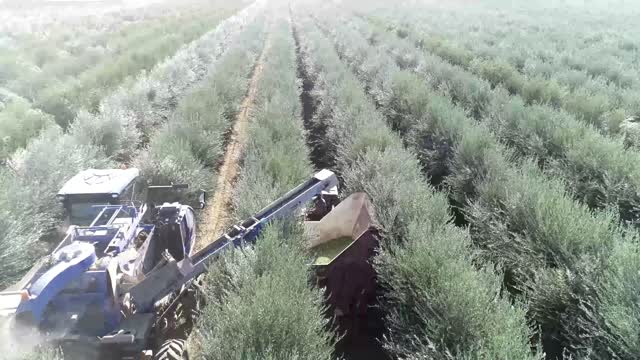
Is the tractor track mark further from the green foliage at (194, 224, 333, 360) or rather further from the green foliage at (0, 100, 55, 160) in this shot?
the green foliage at (0, 100, 55, 160)

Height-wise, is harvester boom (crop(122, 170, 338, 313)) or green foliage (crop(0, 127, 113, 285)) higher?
harvester boom (crop(122, 170, 338, 313))

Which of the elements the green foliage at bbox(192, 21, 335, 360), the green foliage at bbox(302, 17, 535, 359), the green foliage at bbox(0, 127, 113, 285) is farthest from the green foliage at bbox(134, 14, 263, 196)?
the green foliage at bbox(302, 17, 535, 359)

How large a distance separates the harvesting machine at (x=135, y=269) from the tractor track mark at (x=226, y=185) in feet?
4.31

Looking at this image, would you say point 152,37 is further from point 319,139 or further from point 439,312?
point 439,312

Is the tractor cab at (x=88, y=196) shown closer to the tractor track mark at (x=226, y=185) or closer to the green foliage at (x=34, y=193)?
the green foliage at (x=34, y=193)

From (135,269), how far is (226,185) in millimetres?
4823

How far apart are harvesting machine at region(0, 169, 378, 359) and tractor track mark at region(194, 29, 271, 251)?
1313 millimetres

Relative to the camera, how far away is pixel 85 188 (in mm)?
5566

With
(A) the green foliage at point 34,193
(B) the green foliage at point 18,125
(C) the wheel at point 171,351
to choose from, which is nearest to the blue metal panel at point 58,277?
(C) the wheel at point 171,351

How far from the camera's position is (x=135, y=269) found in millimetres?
4922

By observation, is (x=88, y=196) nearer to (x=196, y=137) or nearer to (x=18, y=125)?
(x=196, y=137)

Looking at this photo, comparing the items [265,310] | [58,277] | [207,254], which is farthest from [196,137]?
[265,310]

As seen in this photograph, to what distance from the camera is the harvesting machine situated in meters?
4.19

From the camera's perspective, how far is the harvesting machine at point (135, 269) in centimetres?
419
